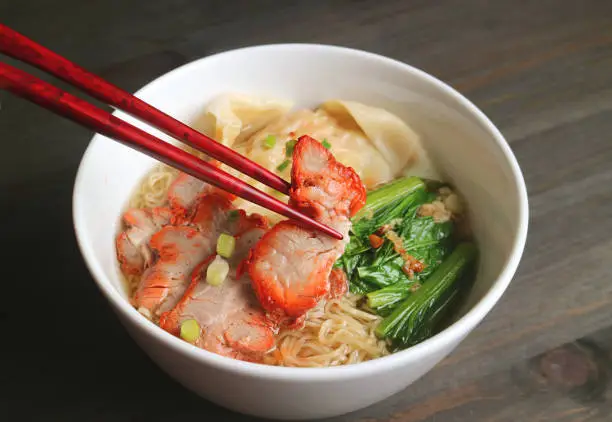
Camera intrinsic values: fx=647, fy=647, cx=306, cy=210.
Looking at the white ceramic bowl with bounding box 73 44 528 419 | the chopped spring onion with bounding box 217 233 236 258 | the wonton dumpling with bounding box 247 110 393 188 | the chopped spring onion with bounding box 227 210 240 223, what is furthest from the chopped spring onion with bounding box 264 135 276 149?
the chopped spring onion with bounding box 217 233 236 258

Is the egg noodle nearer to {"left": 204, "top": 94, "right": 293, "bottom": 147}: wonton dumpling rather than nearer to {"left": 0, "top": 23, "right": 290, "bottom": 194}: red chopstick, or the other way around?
{"left": 0, "top": 23, "right": 290, "bottom": 194}: red chopstick

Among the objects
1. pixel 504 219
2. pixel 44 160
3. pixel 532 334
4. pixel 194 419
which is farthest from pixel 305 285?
pixel 44 160

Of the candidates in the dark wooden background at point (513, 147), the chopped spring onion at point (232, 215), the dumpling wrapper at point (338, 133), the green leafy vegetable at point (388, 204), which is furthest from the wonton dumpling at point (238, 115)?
the dark wooden background at point (513, 147)

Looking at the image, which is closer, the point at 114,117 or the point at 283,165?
the point at 114,117

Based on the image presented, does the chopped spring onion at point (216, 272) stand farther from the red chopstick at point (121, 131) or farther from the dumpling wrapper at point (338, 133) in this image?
the dumpling wrapper at point (338, 133)

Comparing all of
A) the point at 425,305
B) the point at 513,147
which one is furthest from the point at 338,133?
the point at 513,147

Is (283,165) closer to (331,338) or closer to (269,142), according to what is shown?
(269,142)

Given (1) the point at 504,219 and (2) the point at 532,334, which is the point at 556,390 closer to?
(2) the point at 532,334
